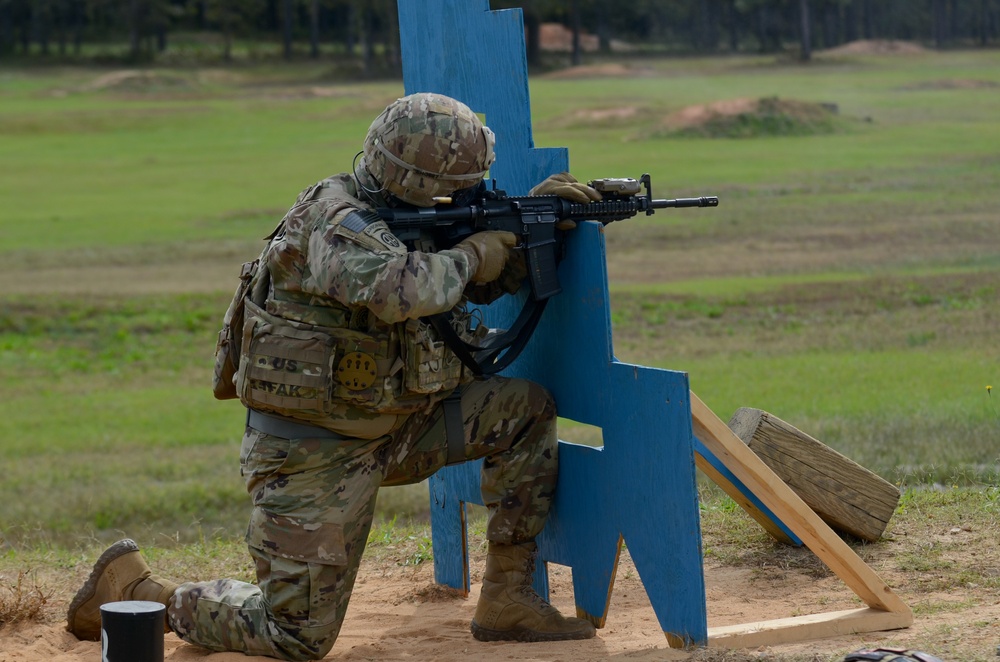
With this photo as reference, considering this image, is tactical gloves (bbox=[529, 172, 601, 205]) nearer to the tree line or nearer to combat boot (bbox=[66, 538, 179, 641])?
combat boot (bbox=[66, 538, 179, 641])

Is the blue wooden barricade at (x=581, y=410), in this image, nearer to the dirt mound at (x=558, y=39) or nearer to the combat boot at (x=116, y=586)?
the combat boot at (x=116, y=586)

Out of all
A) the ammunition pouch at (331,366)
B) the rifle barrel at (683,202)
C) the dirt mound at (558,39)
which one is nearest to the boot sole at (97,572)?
the ammunition pouch at (331,366)

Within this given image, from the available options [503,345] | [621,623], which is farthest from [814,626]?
[503,345]

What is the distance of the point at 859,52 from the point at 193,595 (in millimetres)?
63846

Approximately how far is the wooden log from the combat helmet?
5.93 ft

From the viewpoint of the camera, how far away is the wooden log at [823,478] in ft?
17.3

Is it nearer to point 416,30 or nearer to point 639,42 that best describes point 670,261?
point 416,30

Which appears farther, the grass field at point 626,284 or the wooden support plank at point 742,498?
the grass field at point 626,284

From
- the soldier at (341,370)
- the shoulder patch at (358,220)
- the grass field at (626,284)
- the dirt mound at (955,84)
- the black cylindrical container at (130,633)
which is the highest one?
the shoulder patch at (358,220)

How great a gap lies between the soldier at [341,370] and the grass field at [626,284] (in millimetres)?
2200

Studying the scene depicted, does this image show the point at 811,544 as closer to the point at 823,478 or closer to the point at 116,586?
the point at 823,478

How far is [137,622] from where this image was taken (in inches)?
152

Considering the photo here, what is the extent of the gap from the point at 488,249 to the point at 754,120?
33.1m

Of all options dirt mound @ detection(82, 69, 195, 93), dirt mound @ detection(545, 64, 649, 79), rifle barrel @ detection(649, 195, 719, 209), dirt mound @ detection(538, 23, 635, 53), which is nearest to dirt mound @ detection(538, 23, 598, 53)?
dirt mound @ detection(538, 23, 635, 53)
